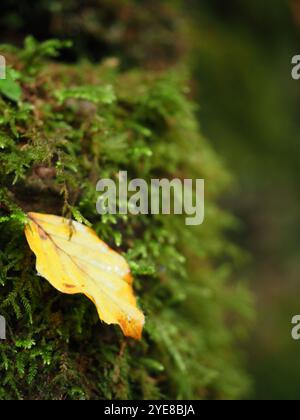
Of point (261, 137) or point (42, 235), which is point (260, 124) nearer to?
point (261, 137)

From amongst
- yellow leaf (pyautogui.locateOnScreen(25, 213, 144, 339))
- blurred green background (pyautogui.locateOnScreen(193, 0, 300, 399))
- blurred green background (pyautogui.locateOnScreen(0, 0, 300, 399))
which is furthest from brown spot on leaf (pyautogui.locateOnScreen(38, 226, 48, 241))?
blurred green background (pyautogui.locateOnScreen(193, 0, 300, 399))

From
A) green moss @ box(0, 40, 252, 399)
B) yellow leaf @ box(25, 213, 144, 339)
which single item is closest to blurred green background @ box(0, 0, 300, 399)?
green moss @ box(0, 40, 252, 399)

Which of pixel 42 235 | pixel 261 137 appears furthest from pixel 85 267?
pixel 261 137

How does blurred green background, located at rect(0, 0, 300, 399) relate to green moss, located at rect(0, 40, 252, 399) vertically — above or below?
above

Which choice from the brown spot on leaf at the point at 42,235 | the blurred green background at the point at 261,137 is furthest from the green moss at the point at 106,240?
the blurred green background at the point at 261,137

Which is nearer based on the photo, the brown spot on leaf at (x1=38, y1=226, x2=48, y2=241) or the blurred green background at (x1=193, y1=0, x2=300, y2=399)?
the brown spot on leaf at (x1=38, y1=226, x2=48, y2=241)

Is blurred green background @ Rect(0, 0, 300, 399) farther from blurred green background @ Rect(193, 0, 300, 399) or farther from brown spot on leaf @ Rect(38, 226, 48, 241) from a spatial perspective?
brown spot on leaf @ Rect(38, 226, 48, 241)

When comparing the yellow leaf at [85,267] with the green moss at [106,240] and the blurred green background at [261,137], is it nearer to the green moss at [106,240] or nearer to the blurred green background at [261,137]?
the green moss at [106,240]
